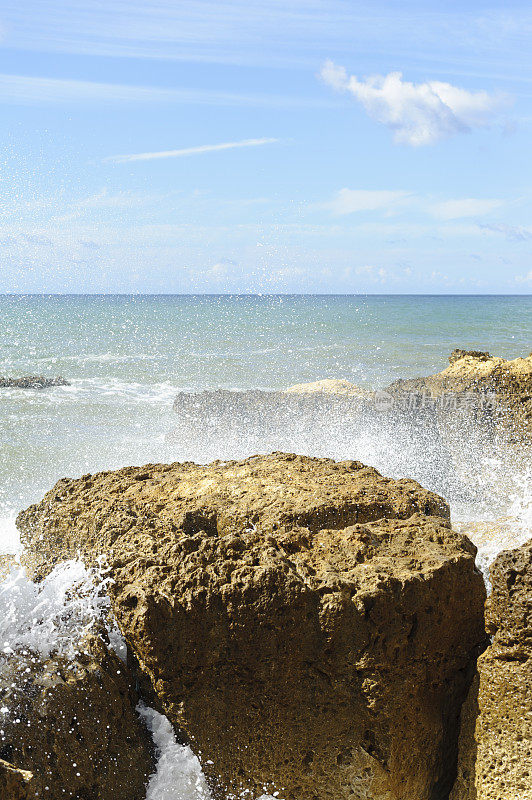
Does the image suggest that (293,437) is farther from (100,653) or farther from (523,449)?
(100,653)

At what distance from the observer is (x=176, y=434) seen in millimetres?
10484

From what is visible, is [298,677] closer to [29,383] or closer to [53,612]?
[53,612]

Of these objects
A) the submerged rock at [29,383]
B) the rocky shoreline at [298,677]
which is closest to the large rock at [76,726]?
the rocky shoreline at [298,677]

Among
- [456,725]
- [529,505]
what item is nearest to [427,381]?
[529,505]

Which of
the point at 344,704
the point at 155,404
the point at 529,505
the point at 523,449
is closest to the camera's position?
the point at 344,704

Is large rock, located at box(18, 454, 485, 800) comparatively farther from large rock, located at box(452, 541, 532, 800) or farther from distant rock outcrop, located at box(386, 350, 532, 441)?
distant rock outcrop, located at box(386, 350, 532, 441)

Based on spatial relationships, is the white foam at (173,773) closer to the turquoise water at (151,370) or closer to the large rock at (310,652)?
the large rock at (310,652)

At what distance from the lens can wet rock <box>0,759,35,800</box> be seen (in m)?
2.30

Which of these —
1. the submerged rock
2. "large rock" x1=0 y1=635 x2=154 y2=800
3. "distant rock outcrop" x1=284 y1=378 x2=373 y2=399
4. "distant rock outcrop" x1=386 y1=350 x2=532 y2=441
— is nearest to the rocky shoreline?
"large rock" x1=0 y1=635 x2=154 y2=800

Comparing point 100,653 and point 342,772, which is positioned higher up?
point 100,653

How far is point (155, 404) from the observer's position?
585 inches

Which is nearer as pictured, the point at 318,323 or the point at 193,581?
the point at 193,581

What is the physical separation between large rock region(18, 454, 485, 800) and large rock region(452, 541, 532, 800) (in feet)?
0.53

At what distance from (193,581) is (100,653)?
1.63 ft
